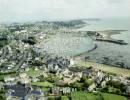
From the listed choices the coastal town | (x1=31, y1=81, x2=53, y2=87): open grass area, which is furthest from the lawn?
(x1=31, y1=81, x2=53, y2=87): open grass area

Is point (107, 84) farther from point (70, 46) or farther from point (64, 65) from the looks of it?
point (70, 46)

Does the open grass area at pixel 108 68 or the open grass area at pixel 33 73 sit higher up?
the open grass area at pixel 33 73

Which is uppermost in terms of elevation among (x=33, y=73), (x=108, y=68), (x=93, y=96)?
(x=93, y=96)

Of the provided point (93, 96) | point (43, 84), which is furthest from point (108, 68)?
point (93, 96)

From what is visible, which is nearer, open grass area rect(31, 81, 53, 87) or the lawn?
the lawn

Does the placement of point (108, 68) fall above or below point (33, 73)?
below

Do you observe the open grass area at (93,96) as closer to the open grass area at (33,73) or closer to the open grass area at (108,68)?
the open grass area at (33,73)

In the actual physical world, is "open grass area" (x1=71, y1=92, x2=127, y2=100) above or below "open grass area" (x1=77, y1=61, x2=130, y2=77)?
above

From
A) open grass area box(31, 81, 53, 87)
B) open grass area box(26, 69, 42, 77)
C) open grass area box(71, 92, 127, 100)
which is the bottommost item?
open grass area box(26, 69, 42, 77)

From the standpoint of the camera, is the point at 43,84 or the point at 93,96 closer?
the point at 93,96

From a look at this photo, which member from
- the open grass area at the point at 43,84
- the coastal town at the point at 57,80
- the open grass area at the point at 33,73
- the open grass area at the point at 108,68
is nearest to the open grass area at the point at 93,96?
the coastal town at the point at 57,80

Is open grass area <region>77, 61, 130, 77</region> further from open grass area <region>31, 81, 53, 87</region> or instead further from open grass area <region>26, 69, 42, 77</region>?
open grass area <region>31, 81, 53, 87</region>

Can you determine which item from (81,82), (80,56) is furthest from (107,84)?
(80,56)

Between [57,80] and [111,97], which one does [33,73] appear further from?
[111,97]
